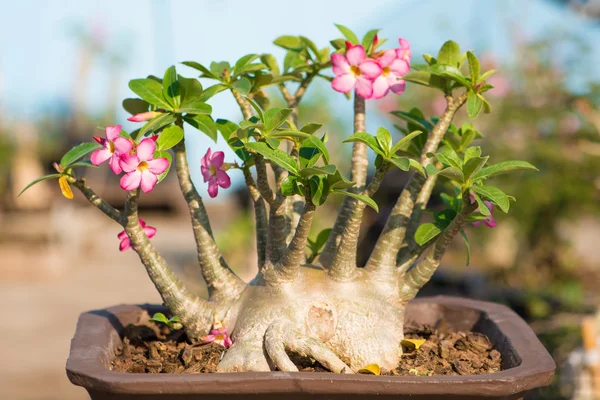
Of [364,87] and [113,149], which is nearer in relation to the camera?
[113,149]

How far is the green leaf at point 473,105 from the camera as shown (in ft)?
3.65

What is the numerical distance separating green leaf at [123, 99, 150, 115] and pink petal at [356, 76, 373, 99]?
0.39 meters

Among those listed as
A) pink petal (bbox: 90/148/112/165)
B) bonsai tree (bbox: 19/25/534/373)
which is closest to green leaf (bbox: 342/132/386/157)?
bonsai tree (bbox: 19/25/534/373)

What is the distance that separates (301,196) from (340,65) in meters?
0.23

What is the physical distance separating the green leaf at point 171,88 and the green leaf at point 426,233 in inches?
17.7

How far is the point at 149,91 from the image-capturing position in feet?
3.76

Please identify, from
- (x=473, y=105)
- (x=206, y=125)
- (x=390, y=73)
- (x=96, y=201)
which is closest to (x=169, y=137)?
(x=206, y=125)

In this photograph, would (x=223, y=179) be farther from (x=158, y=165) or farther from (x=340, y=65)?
(x=340, y=65)

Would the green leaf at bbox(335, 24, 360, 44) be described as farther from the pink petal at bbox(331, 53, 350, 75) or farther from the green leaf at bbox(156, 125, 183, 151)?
the green leaf at bbox(156, 125, 183, 151)

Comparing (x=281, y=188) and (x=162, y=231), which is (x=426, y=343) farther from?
(x=162, y=231)

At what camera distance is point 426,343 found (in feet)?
4.25

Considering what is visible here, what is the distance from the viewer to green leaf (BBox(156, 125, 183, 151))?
1.09 metres

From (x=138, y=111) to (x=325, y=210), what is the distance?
14.4 ft

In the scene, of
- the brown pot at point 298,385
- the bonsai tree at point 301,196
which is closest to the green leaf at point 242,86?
the bonsai tree at point 301,196
